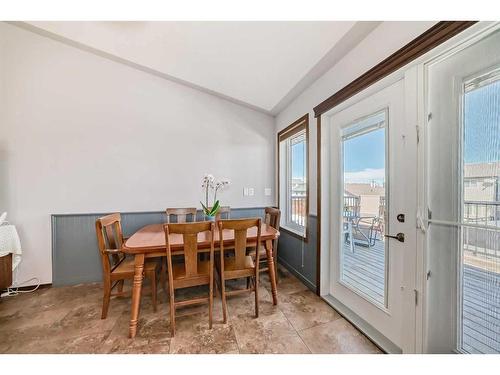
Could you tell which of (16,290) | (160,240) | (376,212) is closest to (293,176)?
(376,212)

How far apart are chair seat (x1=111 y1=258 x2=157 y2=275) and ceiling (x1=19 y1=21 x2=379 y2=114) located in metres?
2.23

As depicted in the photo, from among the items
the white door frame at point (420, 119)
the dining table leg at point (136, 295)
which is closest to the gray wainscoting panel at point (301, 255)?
the white door frame at point (420, 119)

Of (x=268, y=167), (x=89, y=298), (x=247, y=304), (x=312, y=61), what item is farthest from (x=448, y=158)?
(x=89, y=298)

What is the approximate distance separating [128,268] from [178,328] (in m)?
0.71

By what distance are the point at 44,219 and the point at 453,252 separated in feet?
12.8

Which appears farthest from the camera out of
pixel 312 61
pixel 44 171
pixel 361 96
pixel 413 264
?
pixel 44 171

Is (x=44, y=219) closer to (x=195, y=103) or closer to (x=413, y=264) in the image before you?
(x=195, y=103)

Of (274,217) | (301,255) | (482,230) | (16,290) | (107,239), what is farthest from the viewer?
(301,255)

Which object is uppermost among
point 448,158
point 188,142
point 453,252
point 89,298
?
point 188,142

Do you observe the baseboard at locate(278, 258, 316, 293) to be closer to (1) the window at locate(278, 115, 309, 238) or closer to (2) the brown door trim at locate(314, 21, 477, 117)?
(1) the window at locate(278, 115, 309, 238)

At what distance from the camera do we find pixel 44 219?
239cm

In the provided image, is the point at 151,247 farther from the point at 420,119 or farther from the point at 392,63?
the point at 392,63

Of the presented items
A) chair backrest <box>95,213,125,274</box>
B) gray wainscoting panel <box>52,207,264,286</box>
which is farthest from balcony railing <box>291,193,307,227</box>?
gray wainscoting panel <box>52,207,264,286</box>

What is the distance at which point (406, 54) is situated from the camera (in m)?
1.24
